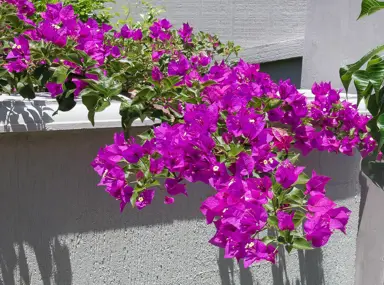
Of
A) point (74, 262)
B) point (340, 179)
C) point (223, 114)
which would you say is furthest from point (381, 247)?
point (223, 114)

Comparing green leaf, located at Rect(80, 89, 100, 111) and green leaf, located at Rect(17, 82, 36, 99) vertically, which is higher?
green leaf, located at Rect(80, 89, 100, 111)

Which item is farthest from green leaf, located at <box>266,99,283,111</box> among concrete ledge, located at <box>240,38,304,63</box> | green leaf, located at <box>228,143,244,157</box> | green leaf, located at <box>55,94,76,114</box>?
concrete ledge, located at <box>240,38,304,63</box>

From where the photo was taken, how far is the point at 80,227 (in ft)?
8.13

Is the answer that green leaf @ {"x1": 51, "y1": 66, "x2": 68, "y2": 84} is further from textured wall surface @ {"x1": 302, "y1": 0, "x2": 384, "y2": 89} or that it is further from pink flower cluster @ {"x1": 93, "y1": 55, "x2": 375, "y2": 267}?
textured wall surface @ {"x1": 302, "y1": 0, "x2": 384, "y2": 89}

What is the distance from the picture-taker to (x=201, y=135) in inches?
69.2

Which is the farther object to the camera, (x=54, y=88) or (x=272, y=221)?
(x=54, y=88)

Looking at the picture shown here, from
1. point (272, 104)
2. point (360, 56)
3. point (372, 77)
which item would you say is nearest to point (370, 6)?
point (372, 77)

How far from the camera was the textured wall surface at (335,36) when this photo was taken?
3.73 meters

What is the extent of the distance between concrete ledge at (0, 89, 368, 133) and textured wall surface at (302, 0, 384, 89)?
1.72 metres

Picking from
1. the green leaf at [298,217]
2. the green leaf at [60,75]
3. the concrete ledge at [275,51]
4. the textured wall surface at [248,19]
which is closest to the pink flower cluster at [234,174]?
the green leaf at [298,217]

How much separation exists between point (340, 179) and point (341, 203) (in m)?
0.12

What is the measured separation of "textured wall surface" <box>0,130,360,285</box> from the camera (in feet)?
7.59

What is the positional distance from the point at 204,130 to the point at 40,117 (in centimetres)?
72

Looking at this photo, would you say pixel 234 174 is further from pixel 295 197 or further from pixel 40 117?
pixel 40 117
